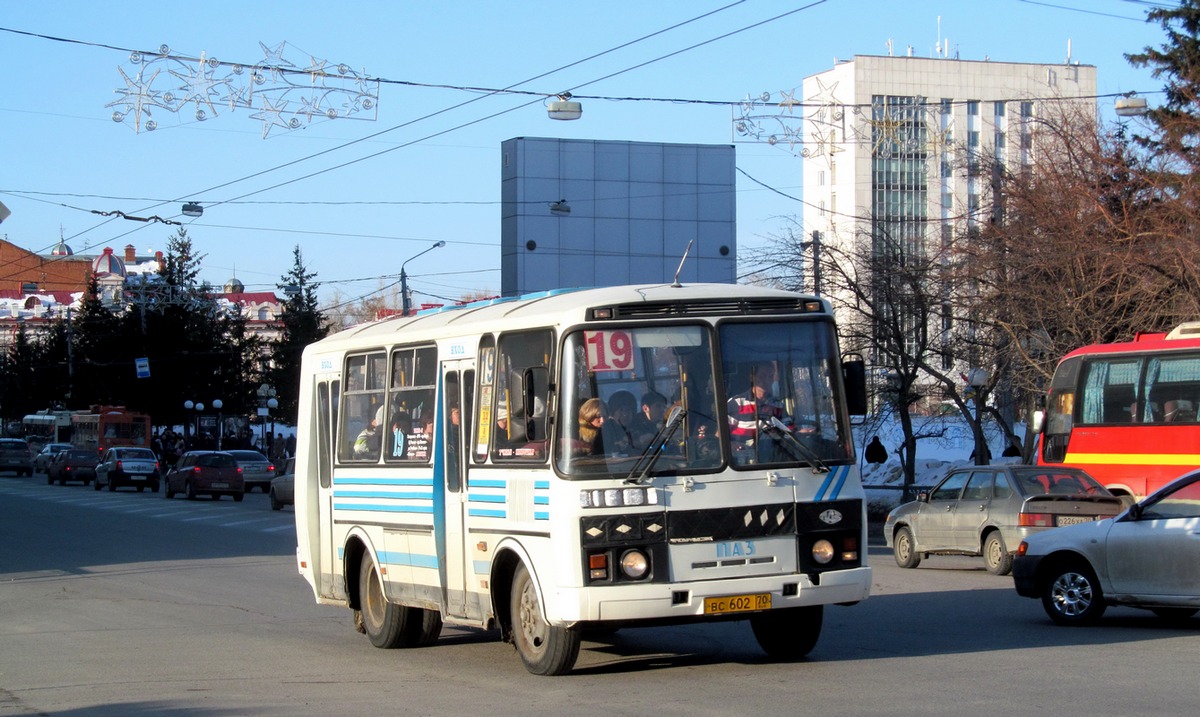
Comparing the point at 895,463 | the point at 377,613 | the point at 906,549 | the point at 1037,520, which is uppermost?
the point at 1037,520

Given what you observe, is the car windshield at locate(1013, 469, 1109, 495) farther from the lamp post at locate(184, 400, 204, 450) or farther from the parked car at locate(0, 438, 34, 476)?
the parked car at locate(0, 438, 34, 476)

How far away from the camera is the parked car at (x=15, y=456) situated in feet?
220

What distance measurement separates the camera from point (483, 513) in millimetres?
10633

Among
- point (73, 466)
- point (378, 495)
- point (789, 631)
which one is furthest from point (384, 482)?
point (73, 466)

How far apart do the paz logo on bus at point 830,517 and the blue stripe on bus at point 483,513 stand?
7.50 feet

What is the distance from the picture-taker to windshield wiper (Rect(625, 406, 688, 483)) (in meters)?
9.52

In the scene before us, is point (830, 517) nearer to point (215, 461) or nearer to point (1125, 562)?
point (1125, 562)

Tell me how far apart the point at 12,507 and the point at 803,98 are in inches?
975

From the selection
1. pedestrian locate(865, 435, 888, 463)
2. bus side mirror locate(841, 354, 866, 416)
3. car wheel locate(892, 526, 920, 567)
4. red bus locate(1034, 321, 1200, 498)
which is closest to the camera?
bus side mirror locate(841, 354, 866, 416)

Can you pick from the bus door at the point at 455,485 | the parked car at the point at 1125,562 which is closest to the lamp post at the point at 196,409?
the bus door at the point at 455,485

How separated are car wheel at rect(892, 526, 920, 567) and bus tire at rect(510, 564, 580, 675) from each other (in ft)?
37.4

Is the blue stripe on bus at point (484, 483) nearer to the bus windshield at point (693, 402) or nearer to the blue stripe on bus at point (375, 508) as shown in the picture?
the blue stripe on bus at point (375, 508)

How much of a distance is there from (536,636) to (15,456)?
63.5 m

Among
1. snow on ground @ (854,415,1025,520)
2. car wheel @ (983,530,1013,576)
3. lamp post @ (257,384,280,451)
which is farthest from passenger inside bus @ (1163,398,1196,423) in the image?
lamp post @ (257,384,280,451)
